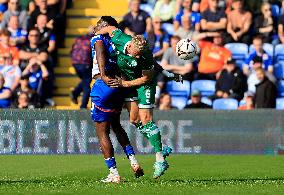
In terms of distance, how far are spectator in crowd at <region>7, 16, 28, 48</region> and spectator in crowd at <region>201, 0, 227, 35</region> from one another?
4598mm

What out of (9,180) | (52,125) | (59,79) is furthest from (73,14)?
(9,180)

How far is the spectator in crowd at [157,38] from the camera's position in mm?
23375

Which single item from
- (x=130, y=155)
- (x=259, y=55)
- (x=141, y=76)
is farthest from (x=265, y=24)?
(x=130, y=155)

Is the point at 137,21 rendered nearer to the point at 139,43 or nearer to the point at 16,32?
the point at 16,32

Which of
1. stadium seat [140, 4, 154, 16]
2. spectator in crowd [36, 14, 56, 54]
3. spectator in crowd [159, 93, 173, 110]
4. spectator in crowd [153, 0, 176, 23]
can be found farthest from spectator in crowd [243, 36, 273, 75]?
spectator in crowd [36, 14, 56, 54]

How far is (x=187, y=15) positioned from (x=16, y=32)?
14.9 ft

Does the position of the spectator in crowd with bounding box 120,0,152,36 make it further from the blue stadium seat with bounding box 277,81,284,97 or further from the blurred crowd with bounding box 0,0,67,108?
the blue stadium seat with bounding box 277,81,284,97

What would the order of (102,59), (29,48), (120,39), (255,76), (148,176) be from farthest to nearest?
(29,48)
(255,76)
(148,176)
(120,39)
(102,59)

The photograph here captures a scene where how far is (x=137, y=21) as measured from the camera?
23.5 metres

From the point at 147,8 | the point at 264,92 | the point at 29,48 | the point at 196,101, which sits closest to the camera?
the point at 264,92

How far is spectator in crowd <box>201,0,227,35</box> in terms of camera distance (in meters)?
23.0

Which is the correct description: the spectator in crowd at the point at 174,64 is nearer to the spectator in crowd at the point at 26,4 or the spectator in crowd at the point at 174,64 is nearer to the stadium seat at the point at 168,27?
the stadium seat at the point at 168,27

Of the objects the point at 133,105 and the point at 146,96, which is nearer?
the point at 146,96

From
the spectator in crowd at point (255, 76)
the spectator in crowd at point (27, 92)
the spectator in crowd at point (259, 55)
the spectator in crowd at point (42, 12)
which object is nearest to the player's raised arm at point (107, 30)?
the spectator in crowd at point (255, 76)
